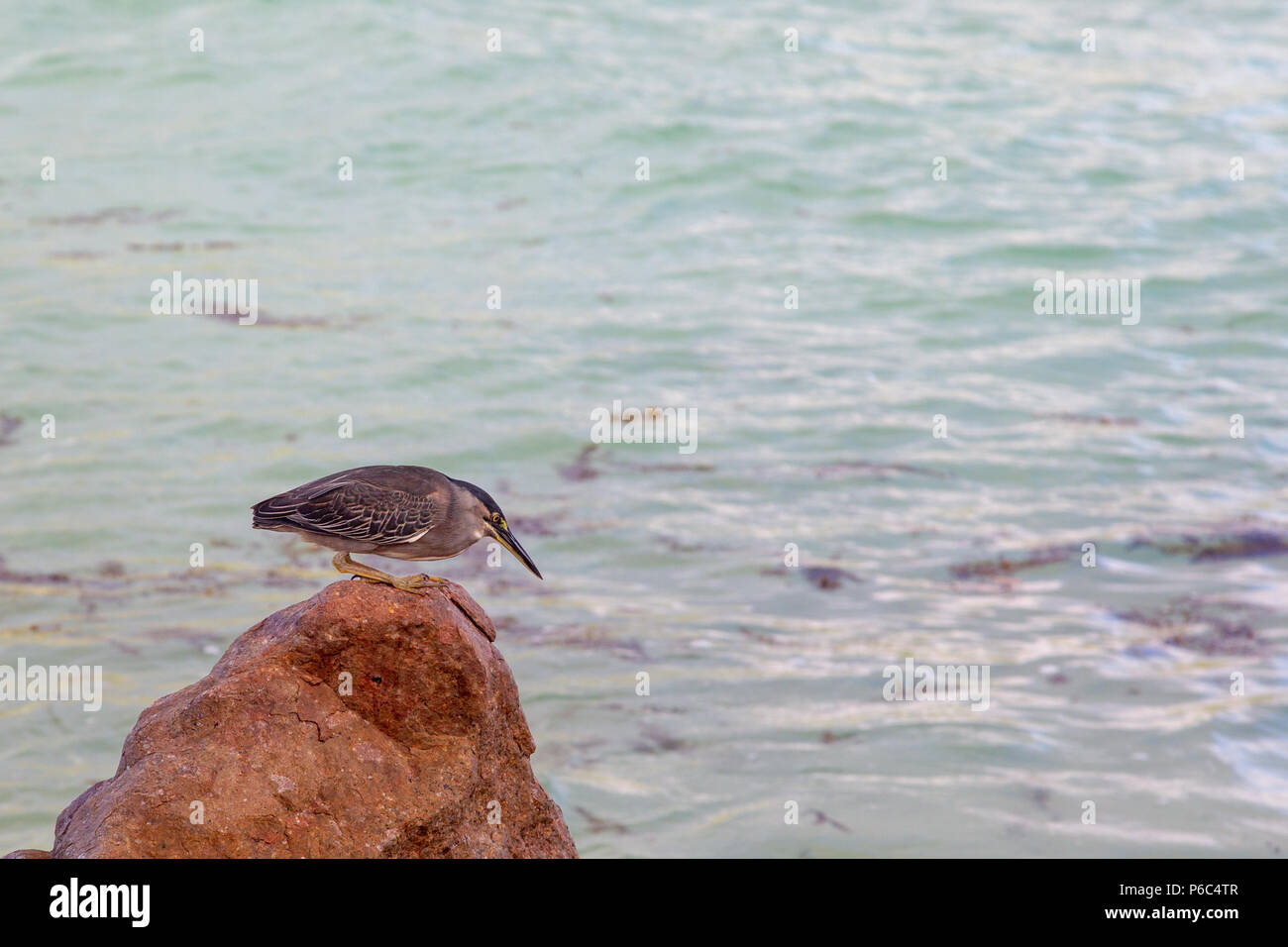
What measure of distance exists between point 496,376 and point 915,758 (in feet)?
22.6

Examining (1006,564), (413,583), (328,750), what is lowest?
(1006,564)

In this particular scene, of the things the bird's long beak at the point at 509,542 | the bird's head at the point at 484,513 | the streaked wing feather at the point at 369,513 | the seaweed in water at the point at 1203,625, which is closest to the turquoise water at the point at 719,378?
the seaweed in water at the point at 1203,625

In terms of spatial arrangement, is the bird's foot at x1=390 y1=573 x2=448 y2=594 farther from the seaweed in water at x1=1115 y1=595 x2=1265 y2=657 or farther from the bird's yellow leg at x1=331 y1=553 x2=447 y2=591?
the seaweed in water at x1=1115 y1=595 x2=1265 y2=657

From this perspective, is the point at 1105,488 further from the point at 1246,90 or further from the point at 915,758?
the point at 1246,90

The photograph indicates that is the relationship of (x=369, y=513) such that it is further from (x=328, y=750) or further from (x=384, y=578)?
(x=328, y=750)

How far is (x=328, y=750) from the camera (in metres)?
4.50

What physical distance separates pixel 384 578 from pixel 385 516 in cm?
20

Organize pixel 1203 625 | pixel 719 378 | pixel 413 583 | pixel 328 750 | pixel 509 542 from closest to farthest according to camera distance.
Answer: pixel 328 750 < pixel 413 583 < pixel 509 542 < pixel 1203 625 < pixel 719 378

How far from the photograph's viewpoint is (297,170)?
18375 millimetres

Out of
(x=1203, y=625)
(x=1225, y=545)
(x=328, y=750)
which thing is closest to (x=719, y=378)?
(x=1225, y=545)

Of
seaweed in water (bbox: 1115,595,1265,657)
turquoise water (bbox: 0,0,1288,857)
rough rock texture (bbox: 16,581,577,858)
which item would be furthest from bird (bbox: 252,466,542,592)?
seaweed in water (bbox: 1115,595,1265,657)

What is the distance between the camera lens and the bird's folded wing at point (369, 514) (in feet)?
15.5

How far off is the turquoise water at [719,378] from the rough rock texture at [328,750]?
3.30 metres

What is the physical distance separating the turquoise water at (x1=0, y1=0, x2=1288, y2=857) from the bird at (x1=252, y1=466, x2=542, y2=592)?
11.3ft
